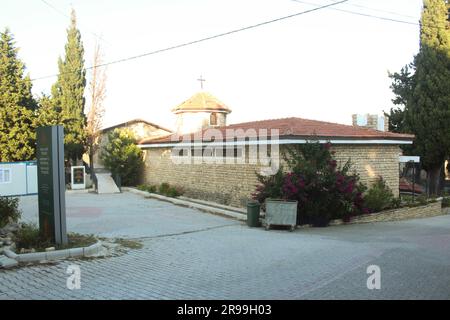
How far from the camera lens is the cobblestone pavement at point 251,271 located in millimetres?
6438

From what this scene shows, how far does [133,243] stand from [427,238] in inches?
325

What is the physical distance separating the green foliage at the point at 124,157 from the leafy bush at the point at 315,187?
1514 centimetres

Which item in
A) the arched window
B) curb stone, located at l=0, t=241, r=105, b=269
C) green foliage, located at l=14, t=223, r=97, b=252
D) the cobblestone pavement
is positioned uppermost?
the arched window

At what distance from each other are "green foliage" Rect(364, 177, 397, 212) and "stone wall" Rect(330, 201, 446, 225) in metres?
0.28

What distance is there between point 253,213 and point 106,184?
1554 centimetres

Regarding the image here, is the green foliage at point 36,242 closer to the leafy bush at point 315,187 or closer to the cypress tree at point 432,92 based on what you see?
the leafy bush at point 315,187

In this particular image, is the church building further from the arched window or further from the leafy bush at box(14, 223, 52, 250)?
the leafy bush at box(14, 223, 52, 250)

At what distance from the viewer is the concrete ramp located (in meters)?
26.3

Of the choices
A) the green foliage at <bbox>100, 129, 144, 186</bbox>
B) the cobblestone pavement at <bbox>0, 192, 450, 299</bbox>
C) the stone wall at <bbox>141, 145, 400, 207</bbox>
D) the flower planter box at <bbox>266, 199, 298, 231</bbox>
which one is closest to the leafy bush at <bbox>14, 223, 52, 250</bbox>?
the cobblestone pavement at <bbox>0, 192, 450, 299</bbox>

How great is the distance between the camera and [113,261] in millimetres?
8531

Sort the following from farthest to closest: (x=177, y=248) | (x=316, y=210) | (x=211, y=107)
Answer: (x=211, y=107) < (x=316, y=210) < (x=177, y=248)

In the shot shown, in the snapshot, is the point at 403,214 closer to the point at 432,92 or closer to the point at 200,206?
the point at 200,206
